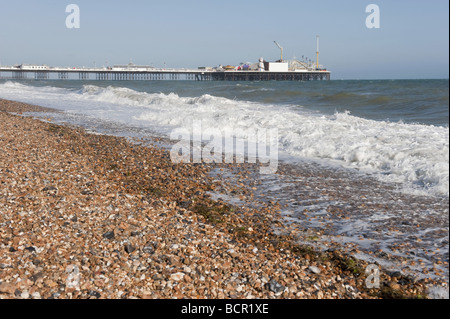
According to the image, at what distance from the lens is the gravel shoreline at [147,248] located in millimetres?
2951

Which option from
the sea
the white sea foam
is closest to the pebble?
the sea

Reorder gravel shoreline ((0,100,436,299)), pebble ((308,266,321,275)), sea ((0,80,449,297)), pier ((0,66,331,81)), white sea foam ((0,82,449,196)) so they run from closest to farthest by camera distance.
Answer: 1. gravel shoreline ((0,100,436,299))
2. pebble ((308,266,321,275))
3. sea ((0,80,449,297))
4. white sea foam ((0,82,449,196))
5. pier ((0,66,331,81))

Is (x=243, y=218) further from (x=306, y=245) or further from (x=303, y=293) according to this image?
(x=303, y=293)

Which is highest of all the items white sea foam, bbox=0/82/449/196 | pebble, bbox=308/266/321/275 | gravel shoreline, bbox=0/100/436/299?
white sea foam, bbox=0/82/449/196

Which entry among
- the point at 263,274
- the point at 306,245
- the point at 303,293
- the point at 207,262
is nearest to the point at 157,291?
the point at 207,262

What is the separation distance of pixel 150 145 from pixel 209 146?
1.23 meters

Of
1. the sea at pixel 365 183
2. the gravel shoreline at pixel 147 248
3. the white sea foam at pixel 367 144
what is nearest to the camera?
the gravel shoreline at pixel 147 248

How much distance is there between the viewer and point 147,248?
3488 millimetres

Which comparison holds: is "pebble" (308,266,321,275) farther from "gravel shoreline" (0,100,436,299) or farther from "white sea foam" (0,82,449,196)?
"white sea foam" (0,82,449,196)

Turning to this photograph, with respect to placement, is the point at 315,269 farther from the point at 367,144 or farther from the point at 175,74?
the point at 175,74

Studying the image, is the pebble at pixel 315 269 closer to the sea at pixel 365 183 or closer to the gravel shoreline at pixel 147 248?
the gravel shoreline at pixel 147 248

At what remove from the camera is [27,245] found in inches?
132

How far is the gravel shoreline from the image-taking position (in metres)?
2.95

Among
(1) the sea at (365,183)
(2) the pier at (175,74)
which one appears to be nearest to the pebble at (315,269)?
(1) the sea at (365,183)
